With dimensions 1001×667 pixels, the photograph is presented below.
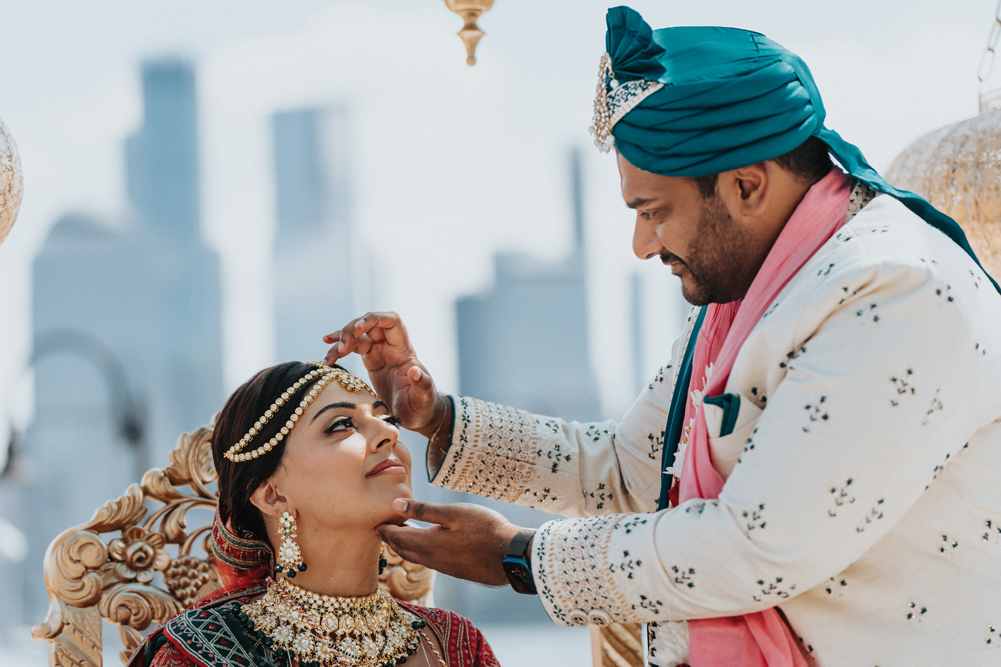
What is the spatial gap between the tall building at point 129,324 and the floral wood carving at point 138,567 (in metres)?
15.9

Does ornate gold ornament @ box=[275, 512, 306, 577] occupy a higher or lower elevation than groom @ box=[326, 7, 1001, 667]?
lower

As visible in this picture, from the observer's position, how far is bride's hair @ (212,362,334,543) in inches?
69.6

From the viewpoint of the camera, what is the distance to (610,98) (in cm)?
140

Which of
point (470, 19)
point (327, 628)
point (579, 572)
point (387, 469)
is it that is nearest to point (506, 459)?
point (387, 469)

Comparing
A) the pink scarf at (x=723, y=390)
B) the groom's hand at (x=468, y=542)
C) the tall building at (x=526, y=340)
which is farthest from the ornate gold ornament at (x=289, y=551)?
the tall building at (x=526, y=340)

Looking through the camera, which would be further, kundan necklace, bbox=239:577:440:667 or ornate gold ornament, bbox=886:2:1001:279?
ornate gold ornament, bbox=886:2:1001:279

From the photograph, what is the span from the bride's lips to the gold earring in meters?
0.18

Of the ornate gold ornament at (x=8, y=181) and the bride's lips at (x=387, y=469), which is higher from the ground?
the ornate gold ornament at (x=8, y=181)

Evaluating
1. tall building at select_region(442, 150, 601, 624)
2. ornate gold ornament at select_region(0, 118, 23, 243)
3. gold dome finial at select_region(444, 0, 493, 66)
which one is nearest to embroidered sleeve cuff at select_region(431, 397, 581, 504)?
gold dome finial at select_region(444, 0, 493, 66)

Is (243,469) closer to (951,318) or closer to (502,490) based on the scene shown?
(502,490)

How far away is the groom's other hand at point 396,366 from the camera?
5.96 ft

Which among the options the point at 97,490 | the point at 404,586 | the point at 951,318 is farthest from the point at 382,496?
the point at 97,490

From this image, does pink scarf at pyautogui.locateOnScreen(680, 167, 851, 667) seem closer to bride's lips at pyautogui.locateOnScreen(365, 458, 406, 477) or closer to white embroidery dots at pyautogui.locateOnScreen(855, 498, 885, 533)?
white embroidery dots at pyautogui.locateOnScreen(855, 498, 885, 533)

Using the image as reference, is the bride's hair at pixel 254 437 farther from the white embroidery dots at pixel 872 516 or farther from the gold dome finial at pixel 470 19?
the white embroidery dots at pixel 872 516
